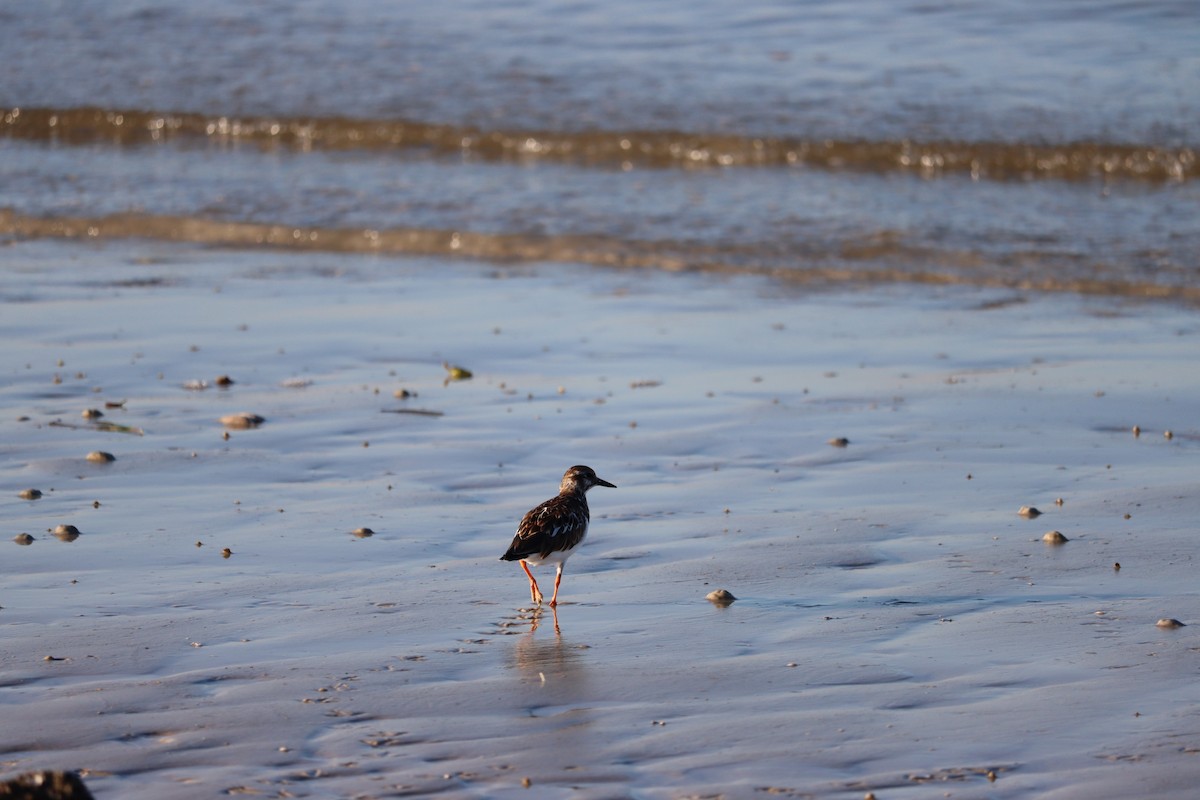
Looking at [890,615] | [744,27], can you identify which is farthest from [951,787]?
[744,27]

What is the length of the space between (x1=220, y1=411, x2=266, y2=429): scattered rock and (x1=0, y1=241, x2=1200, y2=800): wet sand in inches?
1.9

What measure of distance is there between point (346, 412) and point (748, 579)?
10.5 feet

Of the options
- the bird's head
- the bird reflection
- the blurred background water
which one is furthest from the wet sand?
the blurred background water

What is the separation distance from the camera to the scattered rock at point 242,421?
25.1ft

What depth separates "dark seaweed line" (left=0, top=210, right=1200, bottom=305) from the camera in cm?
1143

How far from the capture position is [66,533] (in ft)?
19.3

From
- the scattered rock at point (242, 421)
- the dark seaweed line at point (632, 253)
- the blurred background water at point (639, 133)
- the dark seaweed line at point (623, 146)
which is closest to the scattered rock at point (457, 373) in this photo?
the scattered rock at point (242, 421)

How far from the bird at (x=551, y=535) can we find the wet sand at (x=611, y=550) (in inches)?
5.9

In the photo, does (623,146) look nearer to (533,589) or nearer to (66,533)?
(66,533)

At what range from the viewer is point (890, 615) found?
507 cm

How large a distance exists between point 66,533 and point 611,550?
2.20 metres

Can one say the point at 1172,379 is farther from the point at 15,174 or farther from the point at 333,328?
the point at 15,174

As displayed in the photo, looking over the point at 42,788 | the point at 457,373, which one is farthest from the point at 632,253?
the point at 42,788

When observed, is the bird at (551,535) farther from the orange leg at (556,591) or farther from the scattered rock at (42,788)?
A: the scattered rock at (42,788)
